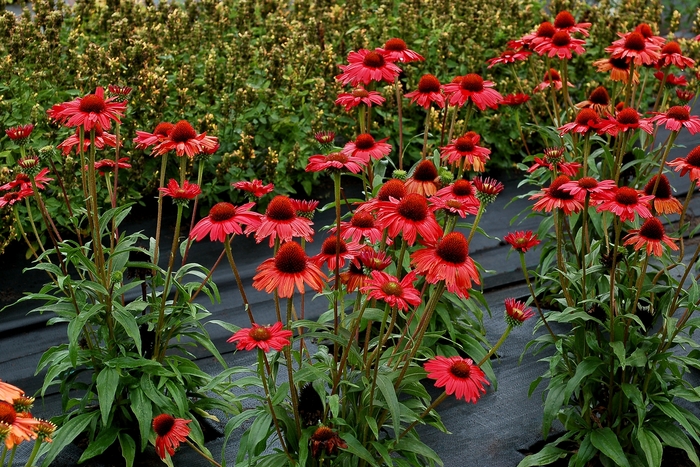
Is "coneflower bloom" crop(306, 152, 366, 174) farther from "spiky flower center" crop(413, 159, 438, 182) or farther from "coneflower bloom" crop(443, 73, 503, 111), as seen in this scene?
"coneflower bloom" crop(443, 73, 503, 111)

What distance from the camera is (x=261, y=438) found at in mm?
2293

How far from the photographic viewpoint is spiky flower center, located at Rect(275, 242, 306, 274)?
200 cm

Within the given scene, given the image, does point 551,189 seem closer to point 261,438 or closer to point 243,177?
point 261,438

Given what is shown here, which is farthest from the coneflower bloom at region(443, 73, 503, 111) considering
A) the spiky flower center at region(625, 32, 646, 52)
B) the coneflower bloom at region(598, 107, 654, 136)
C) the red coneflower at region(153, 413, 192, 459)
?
the red coneflower at region(153, 413, 192, 459)

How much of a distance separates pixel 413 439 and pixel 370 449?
125mm

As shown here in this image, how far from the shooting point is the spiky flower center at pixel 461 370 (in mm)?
2180

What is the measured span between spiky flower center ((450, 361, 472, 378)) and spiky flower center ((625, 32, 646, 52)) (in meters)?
1.63

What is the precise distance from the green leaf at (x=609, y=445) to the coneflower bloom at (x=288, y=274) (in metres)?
1.16

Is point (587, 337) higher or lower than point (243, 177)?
higher

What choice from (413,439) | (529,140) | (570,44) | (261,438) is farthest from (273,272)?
(529,140)

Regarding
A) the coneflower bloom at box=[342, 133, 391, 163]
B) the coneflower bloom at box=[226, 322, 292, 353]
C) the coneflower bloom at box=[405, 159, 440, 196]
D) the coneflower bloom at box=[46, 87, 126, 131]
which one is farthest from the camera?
the coneflower bloom at box=[342, 133, 391, 163]

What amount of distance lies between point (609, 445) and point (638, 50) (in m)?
1.45

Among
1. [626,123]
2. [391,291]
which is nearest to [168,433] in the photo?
[391,291]

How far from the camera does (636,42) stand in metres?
3.23
